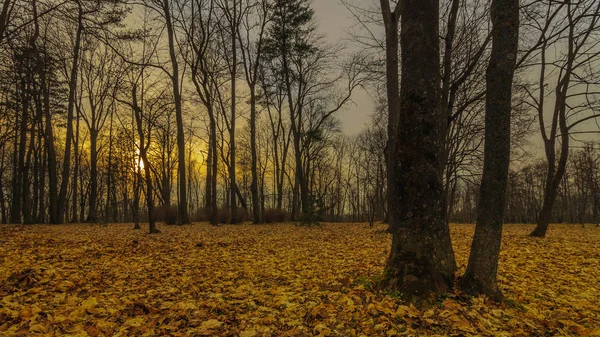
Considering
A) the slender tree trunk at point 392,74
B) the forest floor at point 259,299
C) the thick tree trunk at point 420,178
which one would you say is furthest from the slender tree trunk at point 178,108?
the thick tree trunk at point 420,178

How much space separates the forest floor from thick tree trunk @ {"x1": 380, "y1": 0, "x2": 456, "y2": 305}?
0.37m

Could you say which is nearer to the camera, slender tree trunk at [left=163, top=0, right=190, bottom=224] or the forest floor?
the forest floor

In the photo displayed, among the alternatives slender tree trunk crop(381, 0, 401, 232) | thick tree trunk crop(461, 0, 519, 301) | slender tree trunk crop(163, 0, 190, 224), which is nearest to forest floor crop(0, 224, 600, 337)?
thick tree trunk crop(461, 0, 519, 301)

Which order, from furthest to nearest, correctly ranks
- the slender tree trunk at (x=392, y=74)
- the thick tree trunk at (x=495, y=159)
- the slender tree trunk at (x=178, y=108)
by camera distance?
the slender tree trunk at (x=178, y=108) < the slender tree trunk at (x=392, y=74) < the thick tree trunk at (x=495, y=159)

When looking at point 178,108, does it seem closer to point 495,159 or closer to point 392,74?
point 392,74

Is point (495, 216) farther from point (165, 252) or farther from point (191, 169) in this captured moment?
point (191, 169)

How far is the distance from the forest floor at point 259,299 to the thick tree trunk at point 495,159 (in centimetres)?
35

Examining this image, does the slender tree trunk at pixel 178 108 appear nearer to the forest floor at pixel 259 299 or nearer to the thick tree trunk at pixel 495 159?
the forest floor at pixel 259 299

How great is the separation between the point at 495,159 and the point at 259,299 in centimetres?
366

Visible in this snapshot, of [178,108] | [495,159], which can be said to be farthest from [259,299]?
[178,108]

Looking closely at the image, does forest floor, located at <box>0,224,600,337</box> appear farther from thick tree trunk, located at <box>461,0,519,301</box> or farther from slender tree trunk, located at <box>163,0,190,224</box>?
slender tree trunk, located at <box>163,0,190,224</box>

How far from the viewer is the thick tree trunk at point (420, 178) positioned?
4008mm

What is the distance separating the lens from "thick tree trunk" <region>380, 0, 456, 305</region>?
401 cm

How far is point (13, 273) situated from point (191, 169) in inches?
1731
